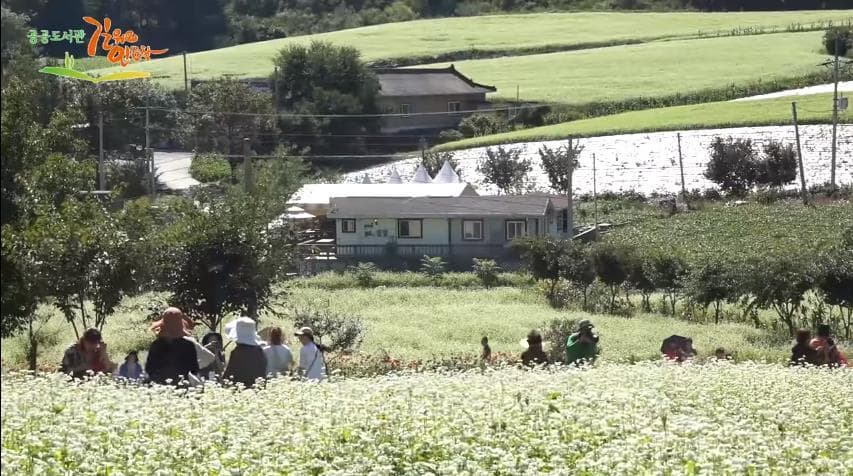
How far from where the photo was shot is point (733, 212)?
57812 millimetres

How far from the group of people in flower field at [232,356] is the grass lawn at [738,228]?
2740 cm

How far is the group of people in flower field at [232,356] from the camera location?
1357 cm

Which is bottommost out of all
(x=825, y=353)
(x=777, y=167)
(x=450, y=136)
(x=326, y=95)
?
(x=825, y=353)

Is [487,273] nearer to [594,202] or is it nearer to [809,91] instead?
[594,202]

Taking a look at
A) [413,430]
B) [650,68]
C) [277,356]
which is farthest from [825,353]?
[650,68]

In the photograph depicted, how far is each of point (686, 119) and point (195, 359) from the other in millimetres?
69355

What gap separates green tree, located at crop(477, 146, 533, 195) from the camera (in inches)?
2776

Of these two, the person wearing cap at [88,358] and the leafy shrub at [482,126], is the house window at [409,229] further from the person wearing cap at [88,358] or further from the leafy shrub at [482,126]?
the person wearing cap at [88,358]

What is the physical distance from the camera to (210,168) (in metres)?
74.9

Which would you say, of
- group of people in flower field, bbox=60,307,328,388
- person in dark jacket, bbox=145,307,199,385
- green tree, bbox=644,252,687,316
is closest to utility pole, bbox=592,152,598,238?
green tree, bbox=644,252,687,316

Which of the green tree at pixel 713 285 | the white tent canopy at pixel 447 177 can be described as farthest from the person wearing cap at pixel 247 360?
the white tent canopy at pixel 447 177

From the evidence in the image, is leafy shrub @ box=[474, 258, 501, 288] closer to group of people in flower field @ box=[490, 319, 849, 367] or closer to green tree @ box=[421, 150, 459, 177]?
group of people in flower field @ box=[490, 319, 849, 367]

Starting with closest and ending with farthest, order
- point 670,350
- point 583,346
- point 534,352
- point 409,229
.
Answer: point 583,346, point 534,352, point 670,350, point 409,229

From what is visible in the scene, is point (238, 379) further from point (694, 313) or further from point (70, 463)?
point (694, 313)
